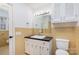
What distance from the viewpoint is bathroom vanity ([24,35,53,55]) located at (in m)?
1.67

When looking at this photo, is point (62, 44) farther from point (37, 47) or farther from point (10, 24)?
point (10, 24)

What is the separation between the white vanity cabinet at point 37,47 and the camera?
1.68m

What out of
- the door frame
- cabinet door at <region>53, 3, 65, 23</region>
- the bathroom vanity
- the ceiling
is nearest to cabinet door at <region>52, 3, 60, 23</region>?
cabinet door at <region>53, 3, 65, 23</region>

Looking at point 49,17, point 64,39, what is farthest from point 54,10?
point 64,39

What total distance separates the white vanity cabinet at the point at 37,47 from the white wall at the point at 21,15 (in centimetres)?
30

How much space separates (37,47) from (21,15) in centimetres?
61

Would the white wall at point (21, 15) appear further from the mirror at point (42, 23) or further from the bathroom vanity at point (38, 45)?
the bathroom vanity at point (38, 45)

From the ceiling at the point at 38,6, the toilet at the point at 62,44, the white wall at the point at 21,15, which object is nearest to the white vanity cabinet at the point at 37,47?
the toilet at the point at 62,44

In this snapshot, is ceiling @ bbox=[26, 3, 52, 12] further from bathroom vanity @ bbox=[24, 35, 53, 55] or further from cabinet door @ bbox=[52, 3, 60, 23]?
bathroom vanity @ bbox=[24, 35, 53, 55]

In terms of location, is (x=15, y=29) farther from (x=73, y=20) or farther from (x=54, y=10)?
(x=73, y=20)

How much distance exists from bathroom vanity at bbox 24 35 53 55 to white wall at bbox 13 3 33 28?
0.26m

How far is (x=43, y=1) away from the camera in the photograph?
1.68 m
